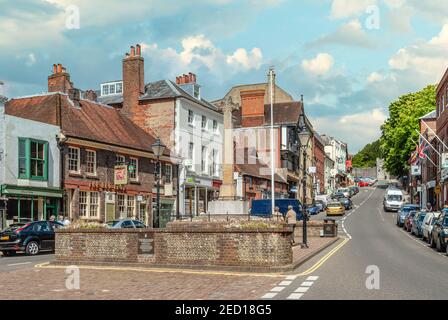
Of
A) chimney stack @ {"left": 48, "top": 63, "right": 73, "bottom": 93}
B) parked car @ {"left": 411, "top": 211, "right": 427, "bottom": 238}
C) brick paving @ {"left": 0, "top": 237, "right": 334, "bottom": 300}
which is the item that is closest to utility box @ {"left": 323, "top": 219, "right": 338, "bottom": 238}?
parked car @ {"left": 411, "top": 211, "right": 427, "bottom": 238}

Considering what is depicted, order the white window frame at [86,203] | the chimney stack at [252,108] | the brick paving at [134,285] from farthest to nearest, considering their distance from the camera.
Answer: the chimney stack at [252,108], the white window frame at [86,203], the brick paving at [134,285]

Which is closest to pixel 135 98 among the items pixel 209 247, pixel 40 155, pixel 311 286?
pixel 40 155

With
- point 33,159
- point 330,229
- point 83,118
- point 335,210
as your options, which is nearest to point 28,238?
point 33,159

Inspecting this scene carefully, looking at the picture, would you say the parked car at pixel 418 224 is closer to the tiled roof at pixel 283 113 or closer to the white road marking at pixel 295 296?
the white road marking at pixel 295 296

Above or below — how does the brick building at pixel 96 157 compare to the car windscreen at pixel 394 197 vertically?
above

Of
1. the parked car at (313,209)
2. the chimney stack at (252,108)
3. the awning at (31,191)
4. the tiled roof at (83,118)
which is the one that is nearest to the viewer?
the awning at (31,191)

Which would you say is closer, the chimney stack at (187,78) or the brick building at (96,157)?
the brick building at (96,157)

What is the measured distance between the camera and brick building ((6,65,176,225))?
1474 inches

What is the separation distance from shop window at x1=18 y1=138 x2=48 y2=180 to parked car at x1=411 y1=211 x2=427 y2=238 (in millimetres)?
21507

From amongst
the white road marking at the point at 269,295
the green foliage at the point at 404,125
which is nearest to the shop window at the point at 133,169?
the white road marking at the point at 269,295

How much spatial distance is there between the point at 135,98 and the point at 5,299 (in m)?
39.2

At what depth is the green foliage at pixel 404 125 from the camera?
2960 inches

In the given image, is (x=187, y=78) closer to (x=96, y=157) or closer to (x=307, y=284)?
(x=96, y=157)

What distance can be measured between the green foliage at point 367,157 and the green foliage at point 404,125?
9813 cm
